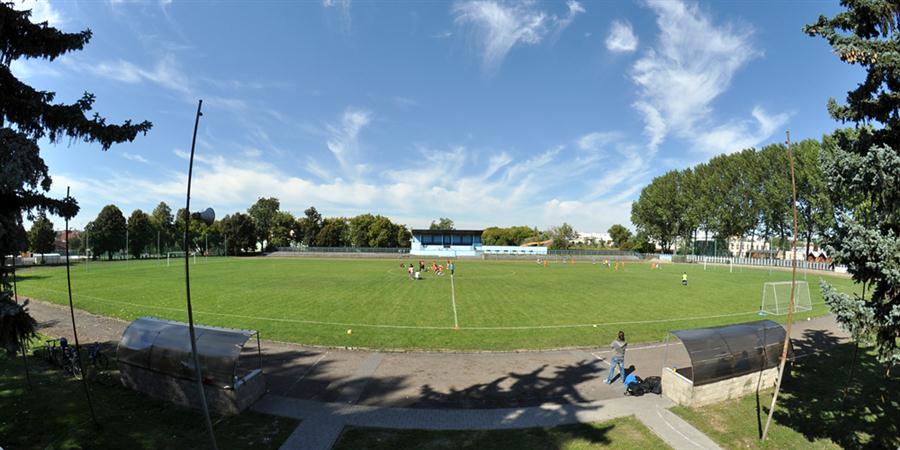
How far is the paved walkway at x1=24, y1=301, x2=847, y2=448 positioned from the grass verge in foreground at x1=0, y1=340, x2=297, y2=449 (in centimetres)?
96

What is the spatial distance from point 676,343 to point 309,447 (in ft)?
Result: 54.4

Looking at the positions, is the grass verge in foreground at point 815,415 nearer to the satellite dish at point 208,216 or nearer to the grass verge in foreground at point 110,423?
the grass verge in foreground at point 110,423

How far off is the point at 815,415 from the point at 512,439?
947 centimetres

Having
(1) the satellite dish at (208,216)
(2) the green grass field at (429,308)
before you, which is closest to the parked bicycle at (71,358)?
(2) the green grass field at (429,308)

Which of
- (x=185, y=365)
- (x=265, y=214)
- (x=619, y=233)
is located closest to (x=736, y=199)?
(x=619, y=233)

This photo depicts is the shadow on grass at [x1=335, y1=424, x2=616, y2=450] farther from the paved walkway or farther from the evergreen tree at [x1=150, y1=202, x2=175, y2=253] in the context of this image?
the evergreen tree at [x1=150, y1=202, x2=175, y2=253]

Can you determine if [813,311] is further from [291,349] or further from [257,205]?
[257,205]

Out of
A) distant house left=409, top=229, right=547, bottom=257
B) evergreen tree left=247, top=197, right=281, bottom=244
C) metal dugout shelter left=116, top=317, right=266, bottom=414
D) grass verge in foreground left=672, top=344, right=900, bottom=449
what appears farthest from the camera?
evergreen tree left=247, top=197, right=281, bottom=244

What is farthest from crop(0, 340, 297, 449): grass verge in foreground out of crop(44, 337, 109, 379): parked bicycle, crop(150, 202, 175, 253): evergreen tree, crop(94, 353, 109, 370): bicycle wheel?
crop(150, 202, 175, 253): evergreen tree

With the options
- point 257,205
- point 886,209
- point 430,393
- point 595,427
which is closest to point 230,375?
point 430,393

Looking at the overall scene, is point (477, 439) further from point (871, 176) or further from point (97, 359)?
point (97, 359)

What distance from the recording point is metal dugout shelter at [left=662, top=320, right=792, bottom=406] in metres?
11.8

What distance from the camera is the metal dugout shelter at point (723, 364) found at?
1178 cm

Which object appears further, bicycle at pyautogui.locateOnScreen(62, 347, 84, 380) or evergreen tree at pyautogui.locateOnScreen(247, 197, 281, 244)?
evergreen tree at pyautogui.locateOnScreen(247, 197, 281, 244)
